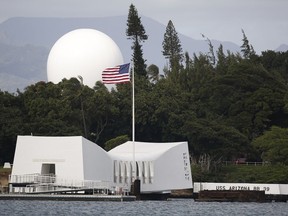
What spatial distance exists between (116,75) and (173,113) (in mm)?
23731

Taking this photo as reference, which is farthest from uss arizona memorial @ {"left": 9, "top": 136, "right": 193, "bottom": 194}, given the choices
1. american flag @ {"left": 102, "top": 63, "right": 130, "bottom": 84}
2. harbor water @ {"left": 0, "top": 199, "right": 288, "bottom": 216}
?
harbor water @ {"left": 0, "top": 199, "right": 288, "bottom": 216}

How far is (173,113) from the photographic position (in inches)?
3617

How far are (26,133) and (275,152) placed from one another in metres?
21.1

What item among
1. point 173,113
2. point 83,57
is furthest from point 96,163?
point 83,57

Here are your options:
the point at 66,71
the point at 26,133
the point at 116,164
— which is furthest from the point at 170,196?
the point at 66,71

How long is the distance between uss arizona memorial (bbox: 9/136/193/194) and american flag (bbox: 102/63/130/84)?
4402 millimetres

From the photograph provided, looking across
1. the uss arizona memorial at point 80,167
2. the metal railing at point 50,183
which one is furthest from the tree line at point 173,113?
the metal railing at point 50,183

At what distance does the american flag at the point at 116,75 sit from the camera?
68438mm

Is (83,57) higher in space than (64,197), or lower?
higher

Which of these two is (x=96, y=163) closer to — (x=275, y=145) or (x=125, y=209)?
(x=125, y=209)

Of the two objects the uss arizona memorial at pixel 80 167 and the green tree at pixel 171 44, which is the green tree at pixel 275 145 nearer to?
the uss arizona memorial at pixel 80 167

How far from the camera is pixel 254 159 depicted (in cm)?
9231

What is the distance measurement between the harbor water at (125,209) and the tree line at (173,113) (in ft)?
62.0

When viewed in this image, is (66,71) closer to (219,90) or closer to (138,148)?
(219,90)
